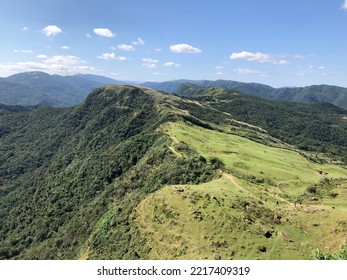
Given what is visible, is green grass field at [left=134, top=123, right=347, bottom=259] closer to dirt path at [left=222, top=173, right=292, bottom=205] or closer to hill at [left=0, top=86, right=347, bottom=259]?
dirt path at [left=222, top=173, right=292, bottom=205]

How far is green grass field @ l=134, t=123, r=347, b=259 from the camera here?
59.6m

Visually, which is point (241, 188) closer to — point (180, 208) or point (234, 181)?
point (234, 181)

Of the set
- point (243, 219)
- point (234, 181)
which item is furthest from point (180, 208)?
Result: point (234, 181)

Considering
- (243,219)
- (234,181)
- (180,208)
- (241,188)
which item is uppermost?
(234,181)

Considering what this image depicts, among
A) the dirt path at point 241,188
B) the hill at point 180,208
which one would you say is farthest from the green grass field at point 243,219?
the hill at point 180,208

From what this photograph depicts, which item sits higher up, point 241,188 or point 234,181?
point 234,181

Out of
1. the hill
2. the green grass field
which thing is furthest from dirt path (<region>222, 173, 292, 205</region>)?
the hill

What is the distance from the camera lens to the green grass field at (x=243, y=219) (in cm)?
5962

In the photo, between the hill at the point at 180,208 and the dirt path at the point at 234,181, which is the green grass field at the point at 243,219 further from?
the hill at the point at 180,208

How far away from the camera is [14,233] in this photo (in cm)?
13588

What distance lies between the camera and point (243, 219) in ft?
216

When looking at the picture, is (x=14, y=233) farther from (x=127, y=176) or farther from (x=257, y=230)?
(x=257, y=230)

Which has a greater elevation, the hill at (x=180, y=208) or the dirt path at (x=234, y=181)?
the dirt path at (x=234, y=181)
